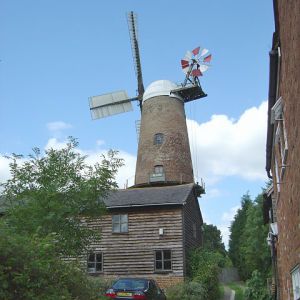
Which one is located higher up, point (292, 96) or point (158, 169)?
point (158, 169)

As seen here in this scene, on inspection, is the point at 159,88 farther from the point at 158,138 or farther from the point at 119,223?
the point at 119,223

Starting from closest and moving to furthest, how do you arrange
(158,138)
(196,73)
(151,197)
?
(151,197) < (158,138) < (196,73)

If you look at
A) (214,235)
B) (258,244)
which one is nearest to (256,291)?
(258,244)

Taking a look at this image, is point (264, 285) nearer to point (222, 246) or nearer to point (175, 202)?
point (175, 202)

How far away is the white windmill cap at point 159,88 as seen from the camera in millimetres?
37562

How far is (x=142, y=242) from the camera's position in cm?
2630

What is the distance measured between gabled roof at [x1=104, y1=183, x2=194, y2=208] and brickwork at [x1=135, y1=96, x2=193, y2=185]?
5.03 m

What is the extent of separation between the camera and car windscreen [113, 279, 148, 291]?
16.8 m

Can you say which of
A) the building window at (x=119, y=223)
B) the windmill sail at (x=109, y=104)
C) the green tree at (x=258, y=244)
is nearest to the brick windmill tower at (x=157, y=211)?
the building window at (x=119, y=223)

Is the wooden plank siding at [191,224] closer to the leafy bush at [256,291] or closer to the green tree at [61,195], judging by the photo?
the leafy bush at [256,291]

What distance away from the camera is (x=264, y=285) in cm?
2673

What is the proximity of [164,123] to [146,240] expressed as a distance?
1187 centimetres

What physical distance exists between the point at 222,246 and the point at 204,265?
5865 cm

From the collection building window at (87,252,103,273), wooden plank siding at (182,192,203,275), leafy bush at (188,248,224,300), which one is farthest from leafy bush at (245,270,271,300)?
building window at (87,252,103,273)
